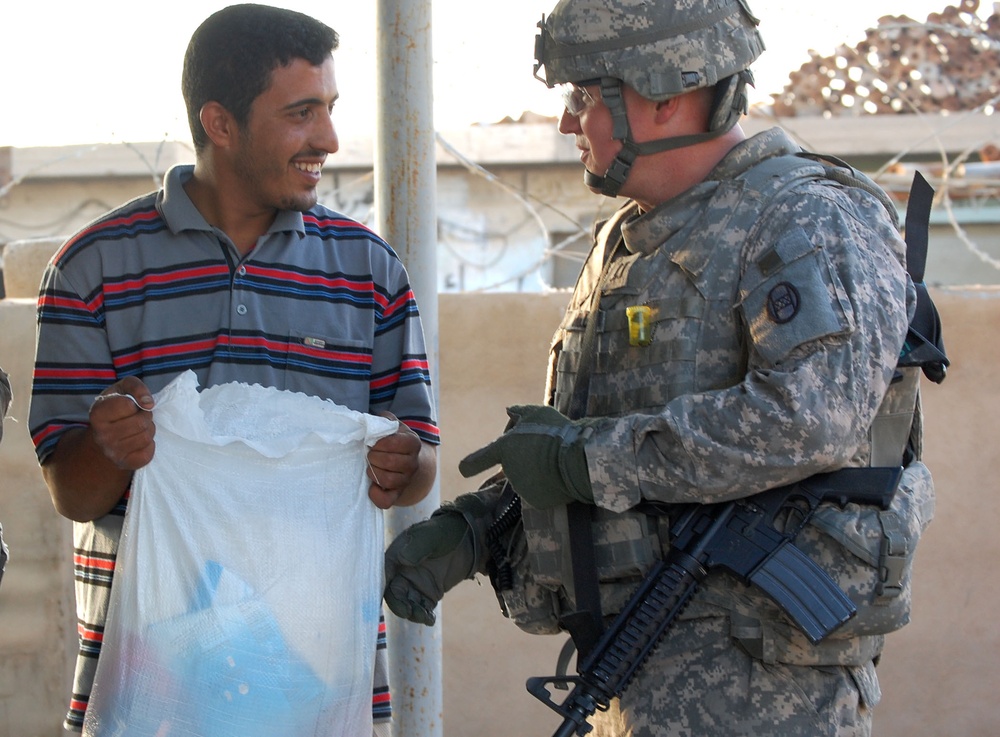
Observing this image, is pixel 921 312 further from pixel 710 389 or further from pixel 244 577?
pixel 244 577

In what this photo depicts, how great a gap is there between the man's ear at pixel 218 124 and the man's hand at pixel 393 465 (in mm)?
583

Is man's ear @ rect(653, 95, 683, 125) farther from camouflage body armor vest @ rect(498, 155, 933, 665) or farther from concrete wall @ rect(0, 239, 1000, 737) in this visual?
concrete wall @ rect(0, 239, 1000, 737)

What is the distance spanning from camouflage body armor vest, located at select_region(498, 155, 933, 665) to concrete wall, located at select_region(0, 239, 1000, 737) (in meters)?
1.51

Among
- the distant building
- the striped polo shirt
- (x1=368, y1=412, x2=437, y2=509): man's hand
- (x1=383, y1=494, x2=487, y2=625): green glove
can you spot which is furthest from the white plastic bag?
the distant building

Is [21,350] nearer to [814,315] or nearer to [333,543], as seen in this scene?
[333,543]

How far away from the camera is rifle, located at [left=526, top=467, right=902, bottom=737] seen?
6.54ft

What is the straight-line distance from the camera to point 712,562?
2023 mm

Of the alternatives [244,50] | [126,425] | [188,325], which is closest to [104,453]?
[126,425]

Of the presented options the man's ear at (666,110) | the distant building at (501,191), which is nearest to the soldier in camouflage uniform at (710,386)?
the man's ear at (666,110)

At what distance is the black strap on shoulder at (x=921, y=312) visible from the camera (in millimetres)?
2080

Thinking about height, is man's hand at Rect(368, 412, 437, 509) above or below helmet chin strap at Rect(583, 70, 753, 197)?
below

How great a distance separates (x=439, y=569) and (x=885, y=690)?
196 centimetres

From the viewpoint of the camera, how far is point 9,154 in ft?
31.3

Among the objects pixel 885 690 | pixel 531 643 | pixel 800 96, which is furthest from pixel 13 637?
Answer: pixel 800 96
